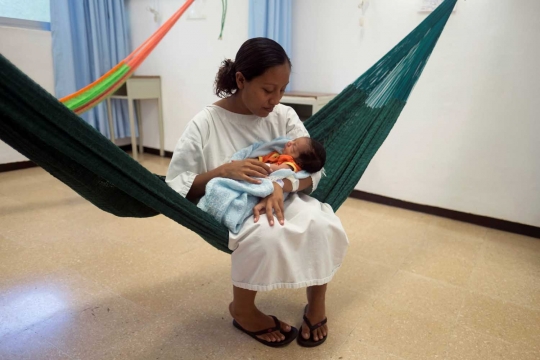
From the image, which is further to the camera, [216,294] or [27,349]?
[216,294]

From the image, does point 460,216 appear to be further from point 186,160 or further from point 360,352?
point 186,160

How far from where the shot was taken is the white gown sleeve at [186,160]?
1.01 metres

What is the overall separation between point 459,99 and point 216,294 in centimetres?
163

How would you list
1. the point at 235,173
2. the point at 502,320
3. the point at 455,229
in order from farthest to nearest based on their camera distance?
the point at 455,229 → the point at 502,320 → the point at 235,173

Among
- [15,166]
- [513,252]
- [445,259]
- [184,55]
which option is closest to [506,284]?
[445,259]

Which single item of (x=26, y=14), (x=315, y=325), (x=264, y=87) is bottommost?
(x=315, y=325)

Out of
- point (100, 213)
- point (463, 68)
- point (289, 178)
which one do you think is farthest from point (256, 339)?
point (463, 68)

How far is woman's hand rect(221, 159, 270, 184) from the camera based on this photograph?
960 millimetres

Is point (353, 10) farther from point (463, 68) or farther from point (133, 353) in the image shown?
point (133, 353)

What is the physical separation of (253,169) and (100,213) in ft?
4.61

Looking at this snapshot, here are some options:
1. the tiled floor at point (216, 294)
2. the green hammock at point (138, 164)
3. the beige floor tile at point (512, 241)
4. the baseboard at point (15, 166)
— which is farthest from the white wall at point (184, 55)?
the beige floor tile at point (512, 241)

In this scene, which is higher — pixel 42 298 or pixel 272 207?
pixel 272 207

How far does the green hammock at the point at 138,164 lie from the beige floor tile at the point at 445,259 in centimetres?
61

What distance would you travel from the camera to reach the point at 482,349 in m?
1.10
